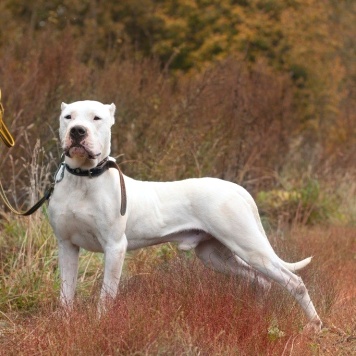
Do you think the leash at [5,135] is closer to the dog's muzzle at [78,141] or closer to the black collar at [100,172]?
the black collar at [100,172]

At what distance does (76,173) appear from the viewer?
604 cm

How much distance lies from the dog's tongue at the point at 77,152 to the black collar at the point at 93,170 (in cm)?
20

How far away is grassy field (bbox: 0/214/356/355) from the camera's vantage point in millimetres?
5059

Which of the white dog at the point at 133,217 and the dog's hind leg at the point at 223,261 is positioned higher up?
the white dog at the point at 133,217

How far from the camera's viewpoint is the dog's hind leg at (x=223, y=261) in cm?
680

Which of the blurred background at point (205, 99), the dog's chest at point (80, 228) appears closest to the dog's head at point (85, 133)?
the dog's chest at point (80, 228)

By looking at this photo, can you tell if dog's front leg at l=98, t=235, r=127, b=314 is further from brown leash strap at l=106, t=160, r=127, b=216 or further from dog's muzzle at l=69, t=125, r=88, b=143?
dog's muzzle at l=69, t=125, r=88, b=143

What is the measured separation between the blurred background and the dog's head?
6.41ft

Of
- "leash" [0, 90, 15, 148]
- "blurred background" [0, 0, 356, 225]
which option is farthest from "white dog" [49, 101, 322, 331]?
"blurred background" [0, 0, 356, 225]

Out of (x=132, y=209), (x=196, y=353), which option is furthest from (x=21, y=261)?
(x=196, y=353)

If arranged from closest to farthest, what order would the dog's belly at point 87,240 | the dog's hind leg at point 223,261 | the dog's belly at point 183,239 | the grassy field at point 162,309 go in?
the grassy field at point 162,309
the dog's belly at point 87,240
the dog's belly at point 183,239
the dog's hind leg at point 223,261

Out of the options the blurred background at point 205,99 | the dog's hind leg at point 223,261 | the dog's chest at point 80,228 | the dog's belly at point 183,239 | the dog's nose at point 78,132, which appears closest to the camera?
the dog's nose at point 78,132

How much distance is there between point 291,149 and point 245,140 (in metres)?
3.00

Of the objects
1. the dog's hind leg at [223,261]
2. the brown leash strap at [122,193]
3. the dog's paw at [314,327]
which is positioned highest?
the brown leash strap at [122,193]
